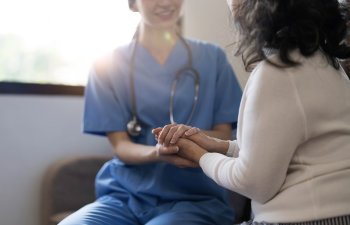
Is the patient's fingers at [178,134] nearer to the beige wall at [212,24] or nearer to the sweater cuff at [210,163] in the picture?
the sweater cuff at [210,163]

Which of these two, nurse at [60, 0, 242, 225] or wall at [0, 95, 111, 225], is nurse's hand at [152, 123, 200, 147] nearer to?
nurse at [60, 0, 242, 225]

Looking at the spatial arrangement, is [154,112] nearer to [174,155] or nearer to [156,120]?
[156,120]

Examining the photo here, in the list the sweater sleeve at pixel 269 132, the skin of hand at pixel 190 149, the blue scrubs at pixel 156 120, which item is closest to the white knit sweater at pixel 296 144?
the sweater sleeve at pixel 269 132

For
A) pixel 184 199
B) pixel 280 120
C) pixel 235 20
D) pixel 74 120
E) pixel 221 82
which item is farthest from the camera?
pixel 74 120

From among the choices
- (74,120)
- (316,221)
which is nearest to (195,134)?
(316,221)

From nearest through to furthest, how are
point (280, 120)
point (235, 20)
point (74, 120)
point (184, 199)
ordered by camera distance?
point (280, 120) < point (235, 20) < point (184, 199) < point (74, 120)

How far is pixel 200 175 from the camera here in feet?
2.99

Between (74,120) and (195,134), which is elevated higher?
(195,134)

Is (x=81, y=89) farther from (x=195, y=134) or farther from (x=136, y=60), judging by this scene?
(x=195, y=134)

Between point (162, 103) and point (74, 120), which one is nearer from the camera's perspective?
point (162, 103)

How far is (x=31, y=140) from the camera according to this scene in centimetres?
131

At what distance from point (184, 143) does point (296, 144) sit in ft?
0.80

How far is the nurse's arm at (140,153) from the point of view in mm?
790

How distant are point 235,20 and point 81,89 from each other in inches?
34.2
